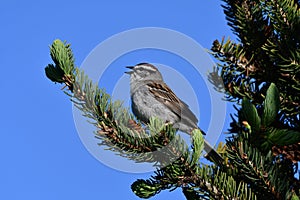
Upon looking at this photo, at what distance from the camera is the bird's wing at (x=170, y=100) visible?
625 centimetres

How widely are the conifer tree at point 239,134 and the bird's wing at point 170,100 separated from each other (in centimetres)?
A: 167

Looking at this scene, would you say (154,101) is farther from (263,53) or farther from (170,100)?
(263,53)

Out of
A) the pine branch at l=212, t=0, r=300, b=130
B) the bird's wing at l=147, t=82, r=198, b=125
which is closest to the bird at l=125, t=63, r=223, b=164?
the bird's wing at l=147, t=82, r=198, b=125

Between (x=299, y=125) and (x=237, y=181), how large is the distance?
3.01 feet

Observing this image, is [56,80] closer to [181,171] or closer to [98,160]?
[98,160]

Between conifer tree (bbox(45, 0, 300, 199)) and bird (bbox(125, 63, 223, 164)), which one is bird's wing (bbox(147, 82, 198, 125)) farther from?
conifer tree (bbox(45, 0, 300, 199))

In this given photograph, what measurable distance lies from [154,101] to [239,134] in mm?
3190

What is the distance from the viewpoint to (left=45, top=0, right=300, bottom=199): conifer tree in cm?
353

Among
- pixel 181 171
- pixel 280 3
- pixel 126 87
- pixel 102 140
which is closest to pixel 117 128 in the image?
pixel 102 140

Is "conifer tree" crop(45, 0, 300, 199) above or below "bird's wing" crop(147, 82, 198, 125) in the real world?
below

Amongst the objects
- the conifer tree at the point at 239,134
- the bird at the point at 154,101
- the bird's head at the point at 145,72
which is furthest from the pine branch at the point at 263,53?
the bird's head at the point at 145,72

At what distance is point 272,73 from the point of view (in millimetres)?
4578

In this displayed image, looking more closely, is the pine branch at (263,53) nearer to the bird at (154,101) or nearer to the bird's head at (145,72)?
the bird at (154,101)

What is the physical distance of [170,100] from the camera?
696cm
